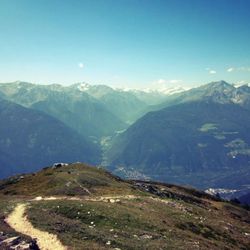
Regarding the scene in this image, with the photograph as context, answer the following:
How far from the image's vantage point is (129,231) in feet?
165

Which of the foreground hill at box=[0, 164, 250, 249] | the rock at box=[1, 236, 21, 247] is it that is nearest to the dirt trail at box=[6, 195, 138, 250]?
the foreground hill at box=[0, 164, 250, 249]

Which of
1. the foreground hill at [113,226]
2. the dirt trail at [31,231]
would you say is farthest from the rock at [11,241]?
the dirt trail at [31,231]

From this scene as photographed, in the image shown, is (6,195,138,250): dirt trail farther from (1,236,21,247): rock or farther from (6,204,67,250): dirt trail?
(1,236,21,247): rock

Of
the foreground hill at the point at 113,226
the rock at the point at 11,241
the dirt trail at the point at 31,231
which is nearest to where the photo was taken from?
the rock at the point at 11,241

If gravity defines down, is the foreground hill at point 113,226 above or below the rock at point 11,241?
below

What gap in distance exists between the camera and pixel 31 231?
45.2m

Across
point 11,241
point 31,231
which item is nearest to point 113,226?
point 31,231

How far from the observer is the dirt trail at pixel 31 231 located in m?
39.5

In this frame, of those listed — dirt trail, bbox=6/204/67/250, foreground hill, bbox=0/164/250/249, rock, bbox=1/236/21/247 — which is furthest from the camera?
foreground hill, bbox=0/164/250/249

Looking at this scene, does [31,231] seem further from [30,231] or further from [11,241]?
[11,241]

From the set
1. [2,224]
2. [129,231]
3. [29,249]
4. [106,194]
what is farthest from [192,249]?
[106,194]

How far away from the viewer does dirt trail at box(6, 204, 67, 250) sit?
130ft

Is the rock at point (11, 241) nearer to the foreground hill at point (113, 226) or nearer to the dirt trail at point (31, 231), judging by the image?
the foreground hill at point (113, 226)

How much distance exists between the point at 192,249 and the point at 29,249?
68.2ft
